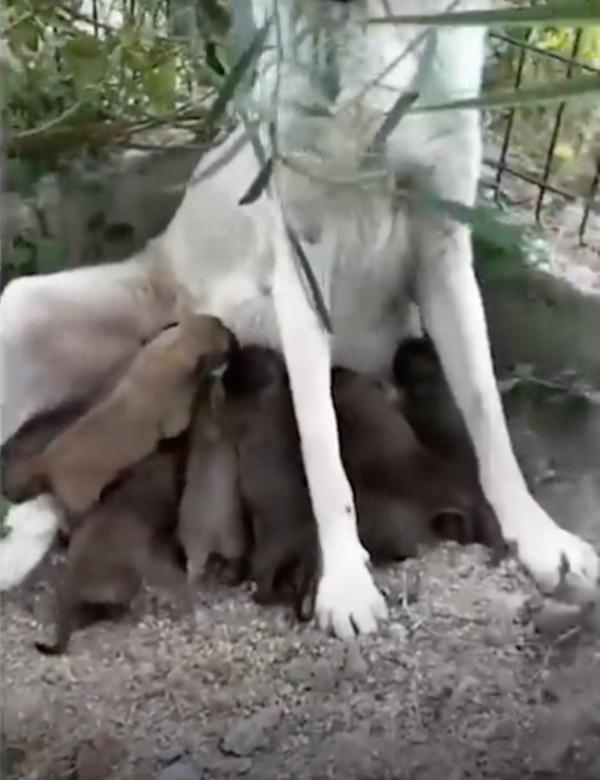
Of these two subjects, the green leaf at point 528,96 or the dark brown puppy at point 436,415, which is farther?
the dark brown puppy at point 436,415

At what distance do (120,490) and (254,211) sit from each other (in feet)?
0.63

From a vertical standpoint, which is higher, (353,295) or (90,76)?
(90,76)

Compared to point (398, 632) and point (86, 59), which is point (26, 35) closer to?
point (86, 59)

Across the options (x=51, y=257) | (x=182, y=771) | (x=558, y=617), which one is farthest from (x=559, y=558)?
(x=51, y=257)

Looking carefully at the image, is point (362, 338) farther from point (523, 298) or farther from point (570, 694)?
point (570, 694)

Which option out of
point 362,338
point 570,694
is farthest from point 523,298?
point 570,694

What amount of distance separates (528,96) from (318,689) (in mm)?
380

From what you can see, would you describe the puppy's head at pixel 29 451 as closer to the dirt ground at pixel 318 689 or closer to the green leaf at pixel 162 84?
the dirt ground at pixel 318 689

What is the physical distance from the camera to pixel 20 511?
2.86 ft

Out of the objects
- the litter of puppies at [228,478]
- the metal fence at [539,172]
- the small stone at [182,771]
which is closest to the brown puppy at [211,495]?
the litter of puppies at [228,478]

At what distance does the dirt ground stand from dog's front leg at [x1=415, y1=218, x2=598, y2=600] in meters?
0.02

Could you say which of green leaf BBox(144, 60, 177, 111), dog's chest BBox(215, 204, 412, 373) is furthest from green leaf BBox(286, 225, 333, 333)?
green leaf BBox(144, 60, 177, 111)

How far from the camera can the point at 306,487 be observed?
2.73ft

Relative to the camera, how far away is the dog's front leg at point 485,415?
2.71 ft
